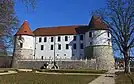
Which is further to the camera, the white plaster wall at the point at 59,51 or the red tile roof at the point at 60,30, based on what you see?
the red tile roof at the point at 60,30

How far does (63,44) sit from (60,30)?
5.94 m

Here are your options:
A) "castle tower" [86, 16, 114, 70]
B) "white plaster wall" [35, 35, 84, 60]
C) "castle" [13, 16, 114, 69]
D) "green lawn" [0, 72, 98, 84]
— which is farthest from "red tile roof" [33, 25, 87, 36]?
"green lawn" [0, 72, 98, 84]

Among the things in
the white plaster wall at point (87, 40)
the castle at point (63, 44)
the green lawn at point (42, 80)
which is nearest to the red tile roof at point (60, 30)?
the castle at point (63, 44)

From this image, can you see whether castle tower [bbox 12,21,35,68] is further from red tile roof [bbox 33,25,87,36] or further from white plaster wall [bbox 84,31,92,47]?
white plaster wall [bbox 84,31,92,47]

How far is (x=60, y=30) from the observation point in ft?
238

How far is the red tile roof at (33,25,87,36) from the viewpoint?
6956 cm

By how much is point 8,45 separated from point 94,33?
38.1 m

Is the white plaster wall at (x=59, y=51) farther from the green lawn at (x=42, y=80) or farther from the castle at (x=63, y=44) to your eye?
the green lawn at (x=42, y=80)

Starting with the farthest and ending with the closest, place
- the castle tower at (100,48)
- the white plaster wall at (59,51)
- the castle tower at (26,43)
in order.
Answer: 1. the white plaster wall at (59,51)
2. the castle tower at (26,43)
3. the castle tower at (100,48)

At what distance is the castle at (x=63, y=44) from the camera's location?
60375mm

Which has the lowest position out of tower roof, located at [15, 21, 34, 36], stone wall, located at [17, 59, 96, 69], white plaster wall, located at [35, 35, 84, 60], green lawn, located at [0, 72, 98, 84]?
green lawn, located at [0, 72, 98, 84]

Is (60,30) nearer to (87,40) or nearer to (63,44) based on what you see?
(63,44)

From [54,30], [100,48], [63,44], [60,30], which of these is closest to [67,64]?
[100,48]

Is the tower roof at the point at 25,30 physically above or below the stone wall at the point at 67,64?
above
